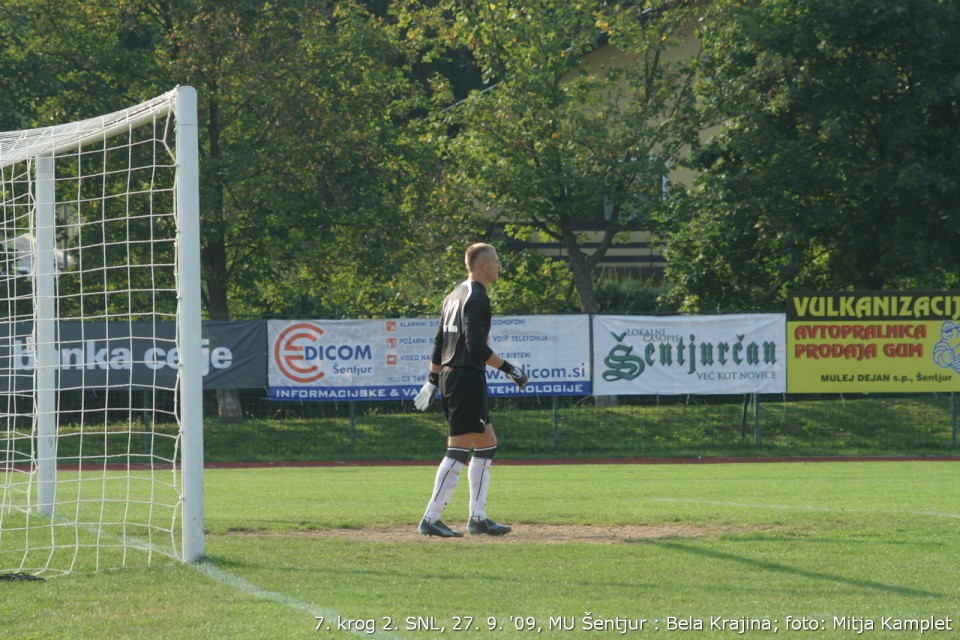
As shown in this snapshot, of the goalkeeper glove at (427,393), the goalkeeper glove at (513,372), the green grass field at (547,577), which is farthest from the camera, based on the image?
the goalkeeper glove at (427,393)

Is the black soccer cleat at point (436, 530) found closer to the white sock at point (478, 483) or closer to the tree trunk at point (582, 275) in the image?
the white sock at point (478, 483)

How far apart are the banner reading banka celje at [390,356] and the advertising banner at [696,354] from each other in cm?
67

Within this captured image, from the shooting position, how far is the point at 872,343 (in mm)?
21188

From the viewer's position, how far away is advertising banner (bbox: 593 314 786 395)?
21109mm

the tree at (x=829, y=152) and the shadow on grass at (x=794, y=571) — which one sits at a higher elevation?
the tree at (x=829, y=152)

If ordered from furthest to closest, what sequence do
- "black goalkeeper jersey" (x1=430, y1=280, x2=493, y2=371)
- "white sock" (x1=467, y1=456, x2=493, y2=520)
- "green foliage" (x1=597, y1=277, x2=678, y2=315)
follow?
"green foliage" (x1=597, y1=277, x2=678, y2=315) < "white sock" (x1=467, y1=456, x2=493, y2=520) < "black goalkeeper jersey" (x1=430, y1=280, x2=493, y2=371)

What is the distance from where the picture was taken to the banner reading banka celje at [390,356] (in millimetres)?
21031

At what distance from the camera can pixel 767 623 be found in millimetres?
5520

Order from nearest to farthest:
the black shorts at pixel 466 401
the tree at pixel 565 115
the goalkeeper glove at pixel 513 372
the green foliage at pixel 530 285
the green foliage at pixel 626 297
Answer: the goalkeeper glove at pixel 513 372 → the black shorts at pixel 466 401 → the tree at pixel 565 115 → the green foliage at pixel 530 285 → the green foliage at pixel 626 297

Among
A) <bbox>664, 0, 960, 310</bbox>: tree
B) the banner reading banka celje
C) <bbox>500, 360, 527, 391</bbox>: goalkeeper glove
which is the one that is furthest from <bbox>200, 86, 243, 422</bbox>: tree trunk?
<bbox>500, 360, 527, 391</bbox>: goalkeeper glove

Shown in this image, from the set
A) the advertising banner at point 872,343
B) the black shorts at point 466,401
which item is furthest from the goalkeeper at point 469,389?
the advertising banner at point 872,343

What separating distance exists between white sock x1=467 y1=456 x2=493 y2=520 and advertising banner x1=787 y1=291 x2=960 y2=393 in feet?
45.0

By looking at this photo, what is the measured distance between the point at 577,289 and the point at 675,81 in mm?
6056

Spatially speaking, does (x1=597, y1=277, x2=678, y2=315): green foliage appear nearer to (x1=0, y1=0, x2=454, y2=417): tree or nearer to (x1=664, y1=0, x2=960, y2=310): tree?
(x1=664, y1=0, x2=960, y2=310): tree
